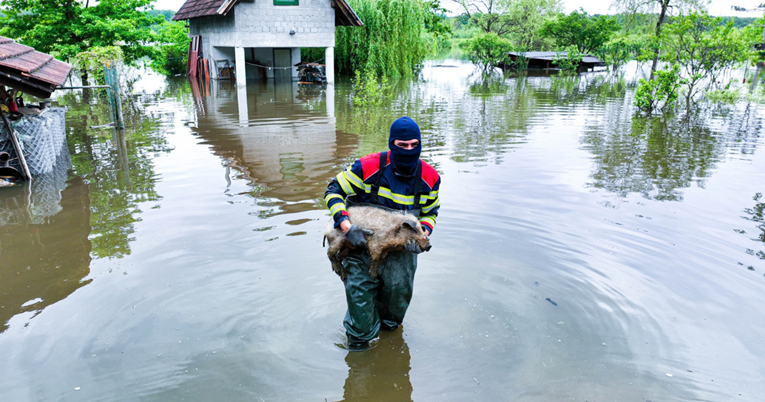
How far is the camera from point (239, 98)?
19.7 metres

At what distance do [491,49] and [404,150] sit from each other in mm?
39199

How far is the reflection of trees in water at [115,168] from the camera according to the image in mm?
6467

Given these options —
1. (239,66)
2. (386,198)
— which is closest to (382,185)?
(386,198)

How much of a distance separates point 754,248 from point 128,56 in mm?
21706

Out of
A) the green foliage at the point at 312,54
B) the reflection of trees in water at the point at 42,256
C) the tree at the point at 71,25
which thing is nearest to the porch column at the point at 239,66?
the tree at the point at 71,25

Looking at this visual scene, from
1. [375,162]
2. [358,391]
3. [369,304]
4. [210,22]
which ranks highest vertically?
[210,22]

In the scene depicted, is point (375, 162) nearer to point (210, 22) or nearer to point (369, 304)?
point (369, 304)

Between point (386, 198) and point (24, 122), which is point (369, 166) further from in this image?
point (24, 122)

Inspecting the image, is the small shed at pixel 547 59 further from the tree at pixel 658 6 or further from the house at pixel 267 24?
the house at pixel 267 24

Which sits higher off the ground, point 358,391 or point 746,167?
point 746,167

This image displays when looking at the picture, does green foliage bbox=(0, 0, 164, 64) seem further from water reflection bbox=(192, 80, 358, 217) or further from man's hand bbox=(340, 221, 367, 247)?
man's hand bbox=(340, 221, 367, 247)

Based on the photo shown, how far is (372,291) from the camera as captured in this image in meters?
3.89

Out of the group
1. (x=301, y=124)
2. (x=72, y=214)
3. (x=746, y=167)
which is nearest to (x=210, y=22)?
(x=301, y=124)

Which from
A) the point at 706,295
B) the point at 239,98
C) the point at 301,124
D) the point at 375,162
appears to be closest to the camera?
the point at 375,162
